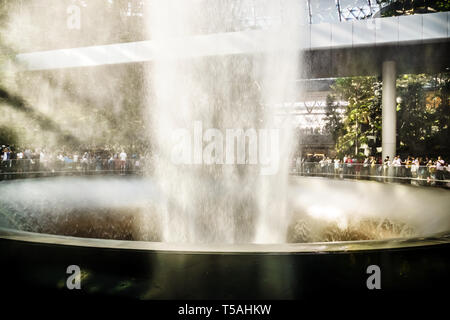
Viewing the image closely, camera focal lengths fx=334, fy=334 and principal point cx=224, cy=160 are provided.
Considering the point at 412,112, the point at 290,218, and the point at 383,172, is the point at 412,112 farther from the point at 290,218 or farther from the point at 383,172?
the point at 290,218

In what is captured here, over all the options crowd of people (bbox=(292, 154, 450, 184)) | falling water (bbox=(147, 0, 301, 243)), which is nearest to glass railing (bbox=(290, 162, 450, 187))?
crowd of people (bbox=(292, 154, 450, 184))

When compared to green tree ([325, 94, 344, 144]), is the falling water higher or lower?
lower

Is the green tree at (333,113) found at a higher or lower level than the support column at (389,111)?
higher

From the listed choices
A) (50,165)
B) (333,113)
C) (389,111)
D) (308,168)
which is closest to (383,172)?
(389,111)

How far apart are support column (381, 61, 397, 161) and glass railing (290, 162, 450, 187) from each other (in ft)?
7.83

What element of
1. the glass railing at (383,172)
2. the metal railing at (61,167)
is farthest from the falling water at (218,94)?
the metal railing at (61,167)

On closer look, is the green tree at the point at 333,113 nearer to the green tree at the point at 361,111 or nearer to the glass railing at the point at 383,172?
the green tree at the point at 361,111

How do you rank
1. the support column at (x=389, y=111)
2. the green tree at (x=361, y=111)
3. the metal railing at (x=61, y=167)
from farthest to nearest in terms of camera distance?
the green tree at (x=361, y=111)
the support column at (x=389, y=111)
the metal railing at (x=61, y=167)

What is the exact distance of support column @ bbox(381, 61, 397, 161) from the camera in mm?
17641

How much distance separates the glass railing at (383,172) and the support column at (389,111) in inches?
93.9

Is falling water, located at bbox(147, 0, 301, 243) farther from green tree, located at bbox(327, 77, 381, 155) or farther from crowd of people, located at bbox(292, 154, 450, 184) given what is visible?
green tree, located at bbox(327, 77, 381, 155)

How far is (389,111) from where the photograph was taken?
1800 centimetres

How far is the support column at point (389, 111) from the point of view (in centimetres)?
1764
